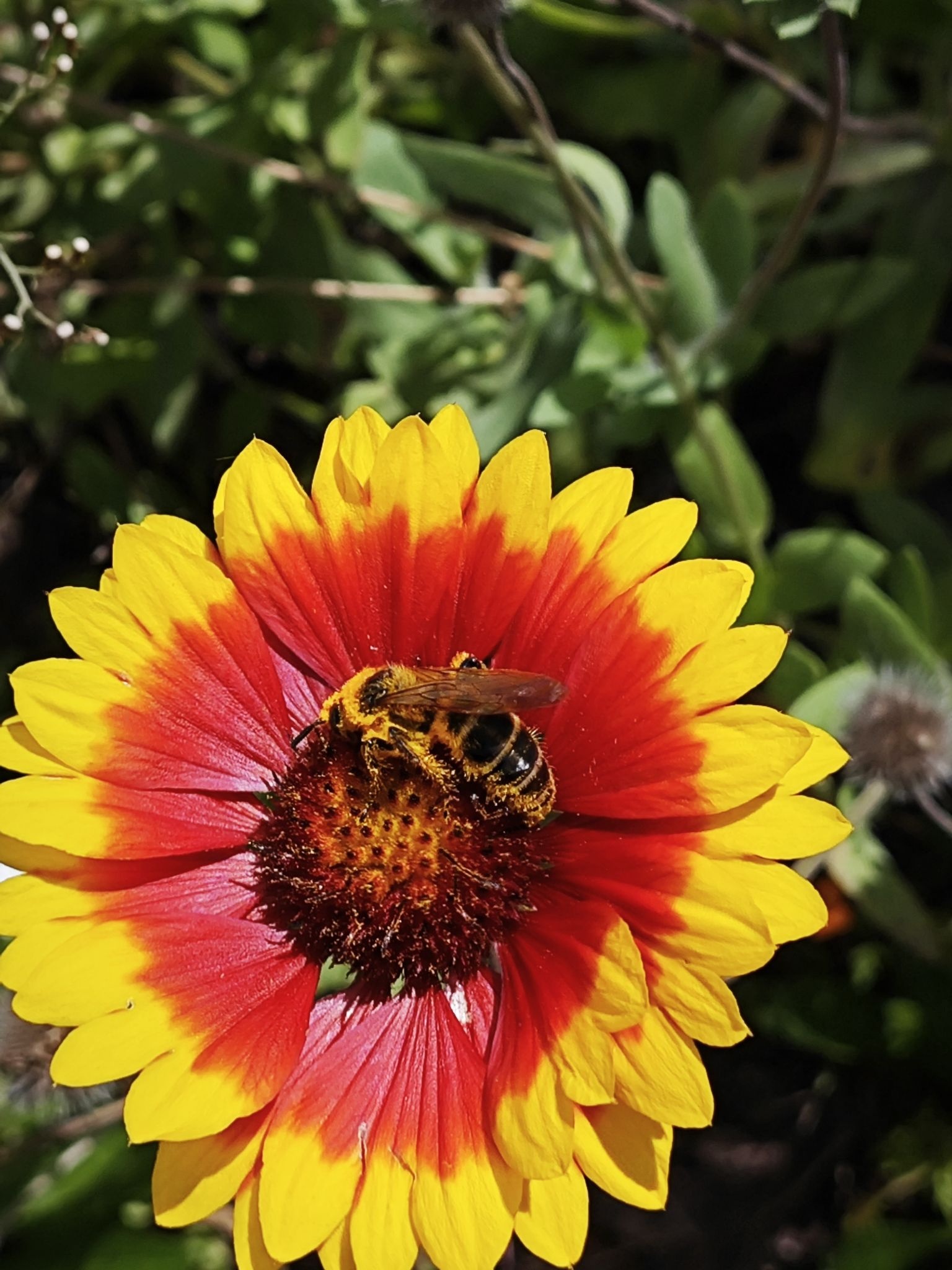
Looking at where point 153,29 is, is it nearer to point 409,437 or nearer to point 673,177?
point 673,177

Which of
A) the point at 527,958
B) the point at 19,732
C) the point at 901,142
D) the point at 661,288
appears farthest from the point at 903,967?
the point at 19,732

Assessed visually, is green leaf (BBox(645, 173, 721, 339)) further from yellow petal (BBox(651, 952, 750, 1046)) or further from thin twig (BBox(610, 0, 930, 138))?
yellow petal (BBox(651, 952, 750, 1046))

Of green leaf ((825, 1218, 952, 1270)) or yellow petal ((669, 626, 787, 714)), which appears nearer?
yellow petal ((669, 626, 787, 714))

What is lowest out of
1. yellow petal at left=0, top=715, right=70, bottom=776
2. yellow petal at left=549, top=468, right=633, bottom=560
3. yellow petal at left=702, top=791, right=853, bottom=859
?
yellow petal at left=0, top=715, right=70, bottom=776

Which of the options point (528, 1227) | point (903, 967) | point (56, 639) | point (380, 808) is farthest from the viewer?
point (56, 639)

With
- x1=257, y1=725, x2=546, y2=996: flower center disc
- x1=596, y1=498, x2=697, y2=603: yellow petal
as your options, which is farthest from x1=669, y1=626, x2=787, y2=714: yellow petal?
x1=257, y1=725, x2=546, y2=996: flower center disc

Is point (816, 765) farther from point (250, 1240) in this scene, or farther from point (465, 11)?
point (465, 11)
